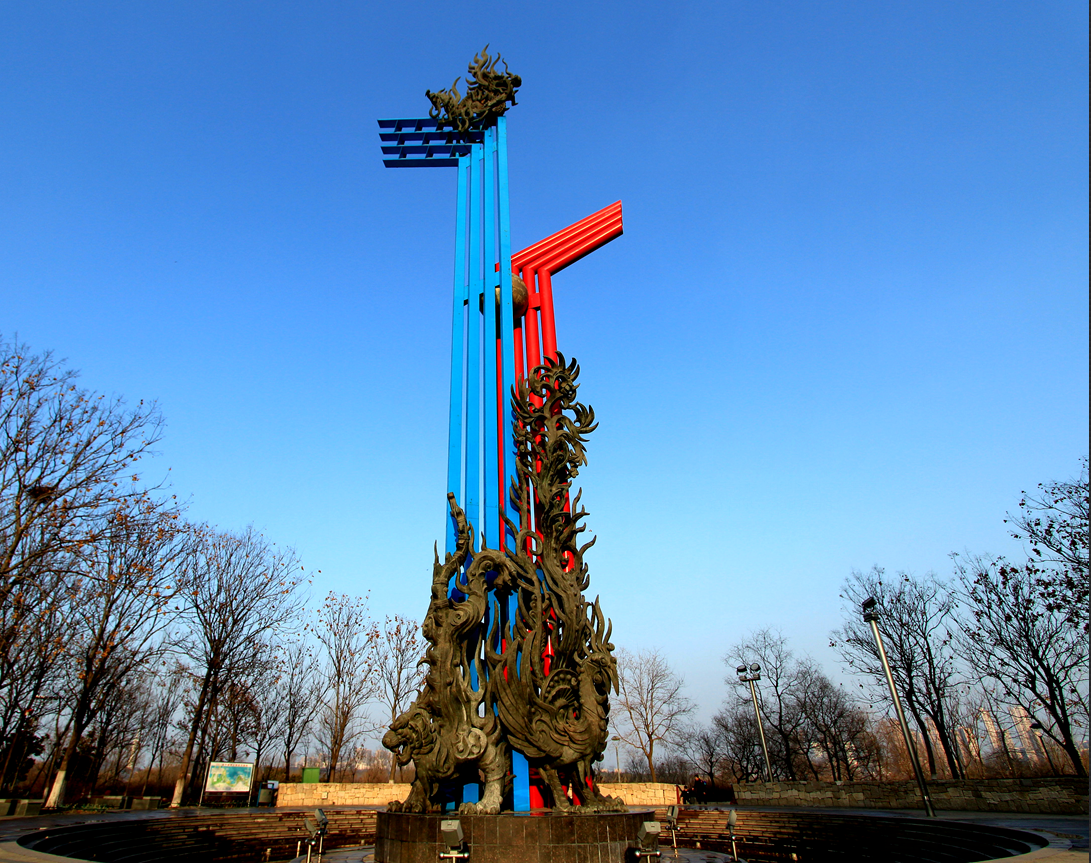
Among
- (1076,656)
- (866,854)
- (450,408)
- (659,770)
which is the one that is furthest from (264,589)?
(659,770)

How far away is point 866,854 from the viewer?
11.4 m

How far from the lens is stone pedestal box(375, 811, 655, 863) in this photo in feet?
25.5

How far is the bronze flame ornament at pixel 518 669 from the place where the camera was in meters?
8.88

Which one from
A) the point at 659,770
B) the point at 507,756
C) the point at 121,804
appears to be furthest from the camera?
the point at 659,770

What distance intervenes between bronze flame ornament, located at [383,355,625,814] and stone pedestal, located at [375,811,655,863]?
0.38 m

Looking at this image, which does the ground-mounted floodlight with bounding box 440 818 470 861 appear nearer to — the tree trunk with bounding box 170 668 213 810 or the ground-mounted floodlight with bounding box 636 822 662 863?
the ground-mounted floodlight with bounding box 636 822 662 863

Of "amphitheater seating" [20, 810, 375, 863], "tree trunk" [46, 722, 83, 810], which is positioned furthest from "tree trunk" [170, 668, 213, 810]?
"amphitheater seating" [20, 810, 375, 863]

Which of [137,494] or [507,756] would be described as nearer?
[507,756]

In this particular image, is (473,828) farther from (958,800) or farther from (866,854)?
(958,800)

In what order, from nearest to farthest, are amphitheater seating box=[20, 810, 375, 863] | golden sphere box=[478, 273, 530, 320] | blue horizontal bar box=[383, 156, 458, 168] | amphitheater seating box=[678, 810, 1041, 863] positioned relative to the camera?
amphitheater seating box=[678, 810, 1041, 863] → amphitheater seating box=[20, 810, 375, 863] → golden sphere box=[478, 273, 530, 320] → blue horizontal bar box=[383, 156, 458, 168]

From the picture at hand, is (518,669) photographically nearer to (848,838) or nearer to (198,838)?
(848,838)

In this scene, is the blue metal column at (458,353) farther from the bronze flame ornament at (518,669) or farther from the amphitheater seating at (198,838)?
the amphitheater seating at (198,838)

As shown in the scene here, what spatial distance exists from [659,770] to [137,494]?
5240cm

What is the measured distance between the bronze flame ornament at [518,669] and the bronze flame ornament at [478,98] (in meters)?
9.09
